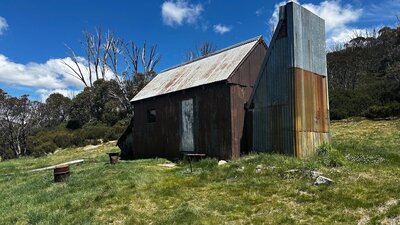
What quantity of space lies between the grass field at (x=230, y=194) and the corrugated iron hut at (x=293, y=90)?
107cm

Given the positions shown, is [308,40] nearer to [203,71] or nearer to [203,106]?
[203,106]

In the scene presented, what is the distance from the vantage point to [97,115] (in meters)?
55.0

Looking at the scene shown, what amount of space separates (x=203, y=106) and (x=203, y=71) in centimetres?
249

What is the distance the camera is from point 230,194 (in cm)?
1101

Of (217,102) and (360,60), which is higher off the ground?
(360,60)

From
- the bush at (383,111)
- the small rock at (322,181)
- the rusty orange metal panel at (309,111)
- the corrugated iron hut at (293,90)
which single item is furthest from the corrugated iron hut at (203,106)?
the bush at (383,111)

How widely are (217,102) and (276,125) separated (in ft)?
10.8

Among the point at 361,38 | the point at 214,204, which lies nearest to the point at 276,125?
the point at 214,204

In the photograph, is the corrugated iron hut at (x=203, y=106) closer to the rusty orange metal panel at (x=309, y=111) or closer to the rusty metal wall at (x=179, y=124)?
the rusty metal wall at (x=179, y=124)

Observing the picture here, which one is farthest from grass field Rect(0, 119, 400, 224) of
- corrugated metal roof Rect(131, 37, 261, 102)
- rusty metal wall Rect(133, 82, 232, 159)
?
corrugated metal roof Rect(131, 37, 261, 102)

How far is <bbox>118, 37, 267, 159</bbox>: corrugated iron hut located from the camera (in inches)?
680

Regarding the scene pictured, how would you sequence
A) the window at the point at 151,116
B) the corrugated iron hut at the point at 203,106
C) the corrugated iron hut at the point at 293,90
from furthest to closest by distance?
1. the window at the point at 151,116
2. the corrugated iron hut at the point at 203,106
3. the corrugated iron hut at the point at 293,90

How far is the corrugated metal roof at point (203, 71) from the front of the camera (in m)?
18.2

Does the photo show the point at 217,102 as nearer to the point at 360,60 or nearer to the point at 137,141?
the point at 137,141
